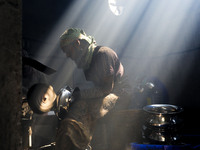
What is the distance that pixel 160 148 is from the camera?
228cm

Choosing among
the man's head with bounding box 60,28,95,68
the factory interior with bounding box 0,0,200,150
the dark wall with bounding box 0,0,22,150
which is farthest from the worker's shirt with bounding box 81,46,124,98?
the dark wall with bounding box 0,0,22,150

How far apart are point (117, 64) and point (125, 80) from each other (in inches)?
15.3

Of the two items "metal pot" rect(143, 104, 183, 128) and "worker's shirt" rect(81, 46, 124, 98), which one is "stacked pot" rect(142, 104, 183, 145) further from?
"worker's shirt" rect(81, 46, 124, 98)

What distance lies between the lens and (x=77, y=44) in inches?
119

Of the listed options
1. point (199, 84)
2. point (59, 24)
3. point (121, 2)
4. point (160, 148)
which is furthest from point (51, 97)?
point (121, 2)

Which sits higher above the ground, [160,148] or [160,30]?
[160,30]

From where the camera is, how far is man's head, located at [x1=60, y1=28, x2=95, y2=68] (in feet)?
9.77

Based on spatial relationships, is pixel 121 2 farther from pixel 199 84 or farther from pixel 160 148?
pixel 160 148

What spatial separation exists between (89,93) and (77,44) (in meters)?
0.84

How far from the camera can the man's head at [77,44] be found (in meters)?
2.98

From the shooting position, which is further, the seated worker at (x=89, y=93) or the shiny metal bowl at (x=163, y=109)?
the shiny metal bowl at (x=163, y=109)

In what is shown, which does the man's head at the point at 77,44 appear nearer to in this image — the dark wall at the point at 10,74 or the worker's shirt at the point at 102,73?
the worker's shirt at the point at 102,73

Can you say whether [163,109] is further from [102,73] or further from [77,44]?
A: [77,44]

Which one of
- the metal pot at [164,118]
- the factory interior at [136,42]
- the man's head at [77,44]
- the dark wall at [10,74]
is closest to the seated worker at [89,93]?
the man's head at [77,44]
